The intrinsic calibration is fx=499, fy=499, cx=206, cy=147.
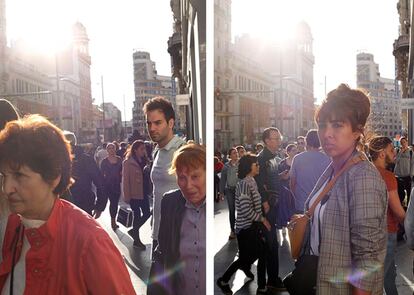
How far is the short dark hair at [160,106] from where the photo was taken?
126cm

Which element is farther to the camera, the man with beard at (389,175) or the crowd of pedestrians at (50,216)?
the man with beard at (389,175)

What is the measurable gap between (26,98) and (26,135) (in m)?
0.15

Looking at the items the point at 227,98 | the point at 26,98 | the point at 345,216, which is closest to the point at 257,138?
the point at 227,98

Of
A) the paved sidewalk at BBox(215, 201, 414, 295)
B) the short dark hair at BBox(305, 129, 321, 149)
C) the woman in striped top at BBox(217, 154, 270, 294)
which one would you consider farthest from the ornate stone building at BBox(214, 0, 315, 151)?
the paved sidewalk at BBox(215, 201, 414, 295)

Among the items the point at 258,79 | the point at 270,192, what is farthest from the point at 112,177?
the point at 270,192

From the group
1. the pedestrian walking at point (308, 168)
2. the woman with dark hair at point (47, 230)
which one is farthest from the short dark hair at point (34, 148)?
the pedestrian walking at point (308, 168)

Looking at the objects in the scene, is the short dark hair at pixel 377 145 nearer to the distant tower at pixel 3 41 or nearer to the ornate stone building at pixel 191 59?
the ornate stone building at pixel 191 59

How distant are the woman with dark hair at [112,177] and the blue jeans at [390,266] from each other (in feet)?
3.02

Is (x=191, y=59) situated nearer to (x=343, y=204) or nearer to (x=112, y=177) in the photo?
(x=112, y=177)

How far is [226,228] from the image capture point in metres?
3.67

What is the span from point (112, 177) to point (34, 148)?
2.00ft

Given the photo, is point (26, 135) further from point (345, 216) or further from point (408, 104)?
point (408, 104)

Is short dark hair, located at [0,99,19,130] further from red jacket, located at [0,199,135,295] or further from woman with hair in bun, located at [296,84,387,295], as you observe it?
woman with hair in bun, located at [296,84,387,295]

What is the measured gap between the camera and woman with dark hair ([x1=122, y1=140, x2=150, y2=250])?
1.32 m
